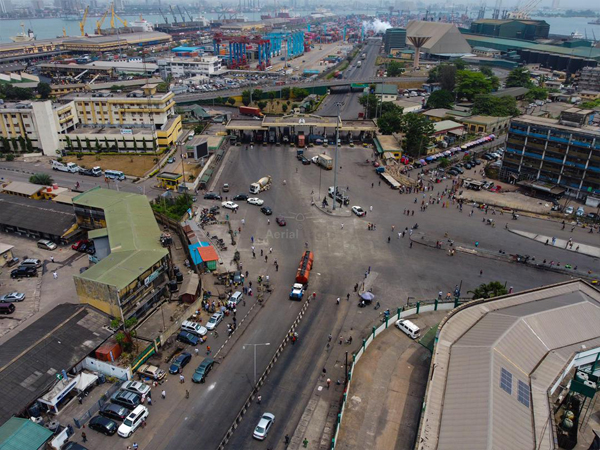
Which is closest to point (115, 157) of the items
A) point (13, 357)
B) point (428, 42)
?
point (13, 357)

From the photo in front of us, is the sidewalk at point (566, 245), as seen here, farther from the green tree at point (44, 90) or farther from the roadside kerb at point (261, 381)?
the green tree at point (44, 90)

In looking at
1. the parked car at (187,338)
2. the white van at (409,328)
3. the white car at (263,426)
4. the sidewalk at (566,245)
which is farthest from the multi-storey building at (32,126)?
the sidewalk at (566,245)

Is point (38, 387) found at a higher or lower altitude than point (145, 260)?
lower

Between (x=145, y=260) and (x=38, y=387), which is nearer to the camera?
(x=38, y=387)

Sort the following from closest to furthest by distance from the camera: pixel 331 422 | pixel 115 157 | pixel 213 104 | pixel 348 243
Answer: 1. pixel 331 422
2. pixel 348 243
3. pixel 115 157
4. pixel 213 104

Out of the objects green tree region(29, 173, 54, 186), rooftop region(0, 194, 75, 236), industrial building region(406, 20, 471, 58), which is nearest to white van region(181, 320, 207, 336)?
rooftop region(0, 194, 75, 236)

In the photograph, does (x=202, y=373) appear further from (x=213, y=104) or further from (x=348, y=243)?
(x=213, y=104)

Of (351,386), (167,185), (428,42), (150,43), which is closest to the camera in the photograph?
(351,386)
